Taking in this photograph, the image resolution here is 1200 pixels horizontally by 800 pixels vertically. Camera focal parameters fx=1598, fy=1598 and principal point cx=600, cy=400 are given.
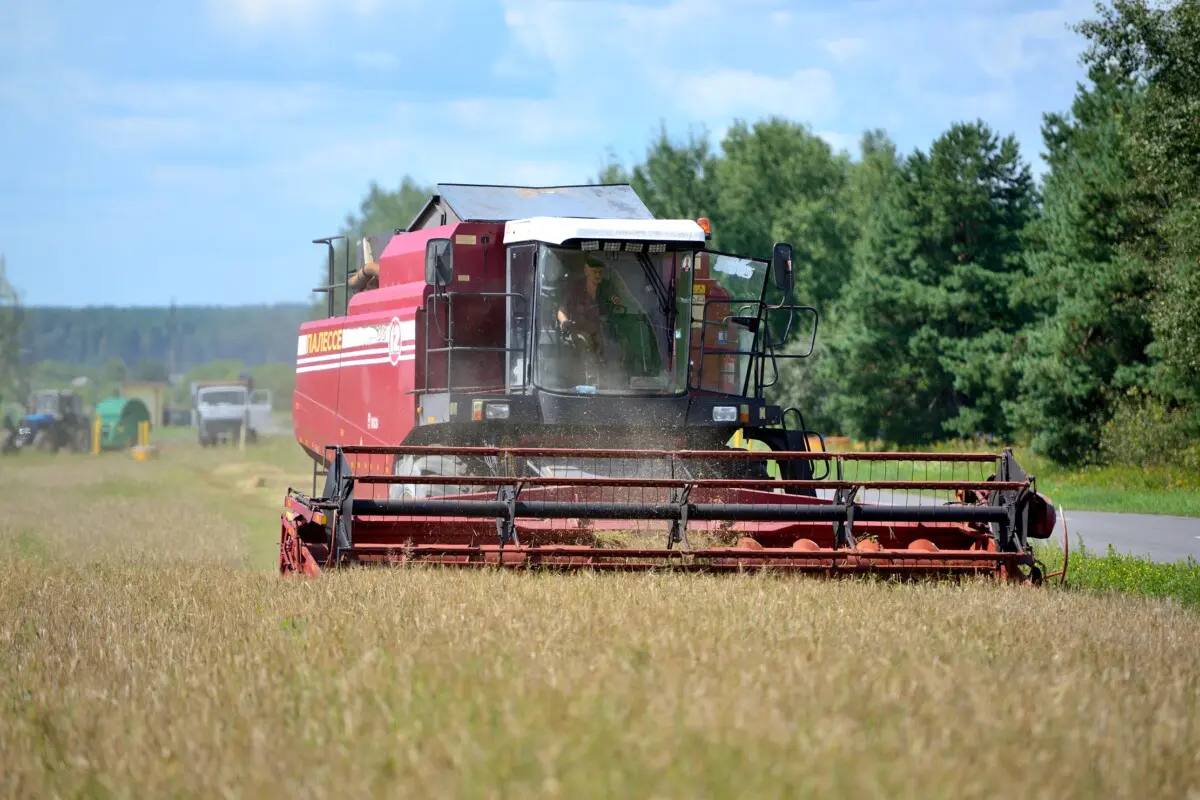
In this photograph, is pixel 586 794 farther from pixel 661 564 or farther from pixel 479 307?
pixel 479 307

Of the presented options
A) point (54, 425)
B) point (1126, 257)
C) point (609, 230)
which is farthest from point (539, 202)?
point (54, 425)

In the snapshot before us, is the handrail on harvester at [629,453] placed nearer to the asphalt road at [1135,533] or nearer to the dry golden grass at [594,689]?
the dry golden grass at [594,689]

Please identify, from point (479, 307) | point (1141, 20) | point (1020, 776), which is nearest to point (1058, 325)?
point (1141, 20)

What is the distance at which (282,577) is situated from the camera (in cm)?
1066

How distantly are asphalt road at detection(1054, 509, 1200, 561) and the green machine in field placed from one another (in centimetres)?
4598

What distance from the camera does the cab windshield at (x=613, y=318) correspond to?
40.7 feet

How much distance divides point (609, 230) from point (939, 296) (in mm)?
32815

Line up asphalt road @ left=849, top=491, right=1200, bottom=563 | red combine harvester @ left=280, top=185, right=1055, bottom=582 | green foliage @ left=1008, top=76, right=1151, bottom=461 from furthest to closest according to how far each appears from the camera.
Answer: green foliage @ left=1008, top=76, right=1151, bottom=461, asphalt road @ left=849, top=491, right=1200, bottom=563, red combine harvester @ left=280, top=185, right=1055, bottom=582

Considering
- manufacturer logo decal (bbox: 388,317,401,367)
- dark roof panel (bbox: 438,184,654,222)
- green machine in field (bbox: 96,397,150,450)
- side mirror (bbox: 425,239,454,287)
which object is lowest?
green machine in field (bbox: 96,397,150,450)

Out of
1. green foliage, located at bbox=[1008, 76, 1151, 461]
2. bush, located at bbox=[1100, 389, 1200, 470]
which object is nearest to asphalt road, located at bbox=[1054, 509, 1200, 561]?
bush, located at bbox=[1100, 389, 1200, 470]

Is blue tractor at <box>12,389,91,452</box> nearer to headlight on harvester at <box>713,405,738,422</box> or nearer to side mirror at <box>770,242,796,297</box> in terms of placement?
headlight on harvester at <box>713,405,738,422</box>

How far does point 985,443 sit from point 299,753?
40.4 m

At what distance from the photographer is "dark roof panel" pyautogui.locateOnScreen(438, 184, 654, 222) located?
13609 mm

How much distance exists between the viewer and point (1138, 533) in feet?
58.6
